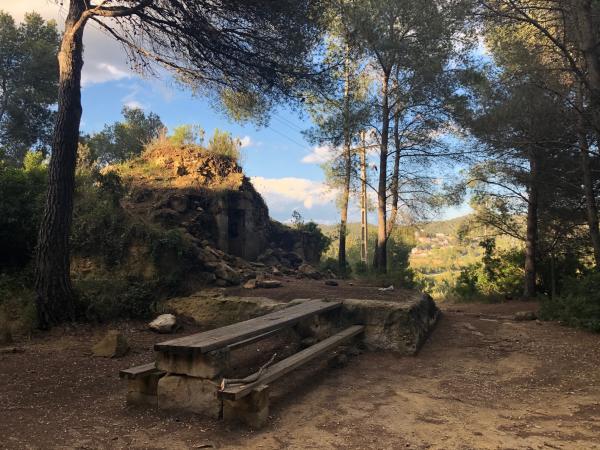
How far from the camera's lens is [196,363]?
11.6 feet

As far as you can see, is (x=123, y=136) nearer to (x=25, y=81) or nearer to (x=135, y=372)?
(x=25, y=81)

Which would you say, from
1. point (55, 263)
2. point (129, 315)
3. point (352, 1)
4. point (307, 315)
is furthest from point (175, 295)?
point (352, 1)

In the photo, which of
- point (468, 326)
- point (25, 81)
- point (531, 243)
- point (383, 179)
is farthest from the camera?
point (25, 81)

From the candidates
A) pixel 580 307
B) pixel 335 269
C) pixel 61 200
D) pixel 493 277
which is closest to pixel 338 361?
pixel 61 200

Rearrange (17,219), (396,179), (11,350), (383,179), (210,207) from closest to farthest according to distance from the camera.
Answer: (11,350) → (17,219) → (210,207) → (383,179) → (396,179)

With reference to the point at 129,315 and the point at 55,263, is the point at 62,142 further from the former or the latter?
the point at 129,315

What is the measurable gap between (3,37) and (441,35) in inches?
898

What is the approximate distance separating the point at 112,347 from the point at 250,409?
9.22 ft

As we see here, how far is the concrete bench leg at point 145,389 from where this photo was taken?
3.77m

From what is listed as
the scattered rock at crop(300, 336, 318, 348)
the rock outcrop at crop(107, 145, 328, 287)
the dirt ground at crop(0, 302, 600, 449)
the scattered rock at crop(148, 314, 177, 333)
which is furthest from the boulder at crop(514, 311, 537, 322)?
the scattered rock at crop(148, 314, 177, 333)

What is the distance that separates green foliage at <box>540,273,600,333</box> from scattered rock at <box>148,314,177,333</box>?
6.98 metres

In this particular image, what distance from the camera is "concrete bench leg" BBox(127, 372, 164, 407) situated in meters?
3.77

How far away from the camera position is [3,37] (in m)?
22.7

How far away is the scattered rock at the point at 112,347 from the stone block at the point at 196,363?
2077mm
